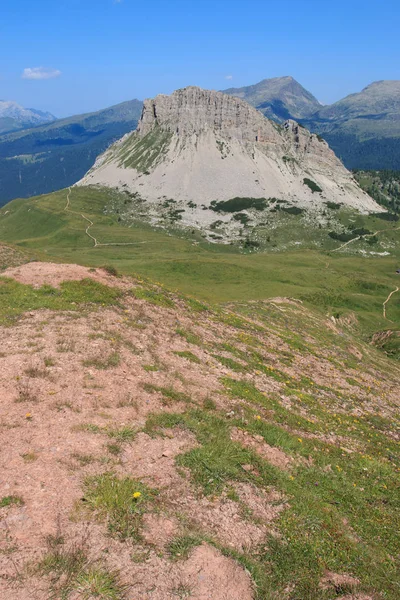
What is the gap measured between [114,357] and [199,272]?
274ft

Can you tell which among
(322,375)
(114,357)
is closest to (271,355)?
(322,375)

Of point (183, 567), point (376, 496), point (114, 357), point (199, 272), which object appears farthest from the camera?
point (199, 272)

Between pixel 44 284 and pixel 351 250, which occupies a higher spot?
pixel 44 284

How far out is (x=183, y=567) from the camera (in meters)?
10.2

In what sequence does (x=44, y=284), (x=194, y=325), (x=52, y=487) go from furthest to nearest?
(x=194, y=325), (x=44, y=284), (x=52, y=487)

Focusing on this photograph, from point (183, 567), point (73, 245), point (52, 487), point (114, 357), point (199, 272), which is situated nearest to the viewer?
point (183, 567)

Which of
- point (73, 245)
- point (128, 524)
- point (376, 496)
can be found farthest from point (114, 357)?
point (73, 245)

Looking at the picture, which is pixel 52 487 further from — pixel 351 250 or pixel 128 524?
pixel 351 250

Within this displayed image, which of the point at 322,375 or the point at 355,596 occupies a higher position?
the point at 355,596

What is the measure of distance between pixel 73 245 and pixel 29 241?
800 inches

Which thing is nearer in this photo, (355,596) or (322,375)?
(355,596)

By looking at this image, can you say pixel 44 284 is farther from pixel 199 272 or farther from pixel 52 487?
pixel 199 272

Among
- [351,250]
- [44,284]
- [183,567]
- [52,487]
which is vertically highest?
[44,284]

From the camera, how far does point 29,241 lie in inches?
6220
